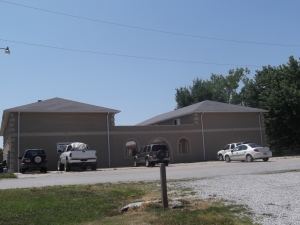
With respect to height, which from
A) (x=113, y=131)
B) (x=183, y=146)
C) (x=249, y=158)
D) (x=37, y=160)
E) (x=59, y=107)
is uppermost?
(x=59, y=107)

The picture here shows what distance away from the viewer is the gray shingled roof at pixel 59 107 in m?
35.1

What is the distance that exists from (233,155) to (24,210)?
26683mm

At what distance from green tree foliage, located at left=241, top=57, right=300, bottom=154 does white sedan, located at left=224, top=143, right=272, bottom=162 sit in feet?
58.4

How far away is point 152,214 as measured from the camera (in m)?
8.00

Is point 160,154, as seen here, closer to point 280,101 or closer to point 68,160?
point 68,160

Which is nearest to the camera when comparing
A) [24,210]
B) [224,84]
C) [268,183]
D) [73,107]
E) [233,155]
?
[24,210]

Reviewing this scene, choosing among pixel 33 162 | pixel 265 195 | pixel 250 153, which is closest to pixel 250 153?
pixel 250 153

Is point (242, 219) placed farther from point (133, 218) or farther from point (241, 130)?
point (241, 130)

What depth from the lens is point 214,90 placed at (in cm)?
7562

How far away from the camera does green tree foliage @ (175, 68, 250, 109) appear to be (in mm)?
72875

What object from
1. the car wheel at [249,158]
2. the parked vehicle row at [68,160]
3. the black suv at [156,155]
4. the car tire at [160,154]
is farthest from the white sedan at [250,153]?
the parked vehicle row at [68,160]

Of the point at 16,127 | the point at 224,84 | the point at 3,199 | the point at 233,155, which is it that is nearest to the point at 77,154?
the point at 16,127

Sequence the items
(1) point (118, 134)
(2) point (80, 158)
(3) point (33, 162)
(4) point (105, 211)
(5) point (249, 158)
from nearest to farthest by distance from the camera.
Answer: (4) point (105, 211)
(2) point (80, 158)
(3) point (33, 162)
(5) point (249, 158)
(1) point (118, 134)

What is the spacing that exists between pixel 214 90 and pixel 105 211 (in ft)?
225
